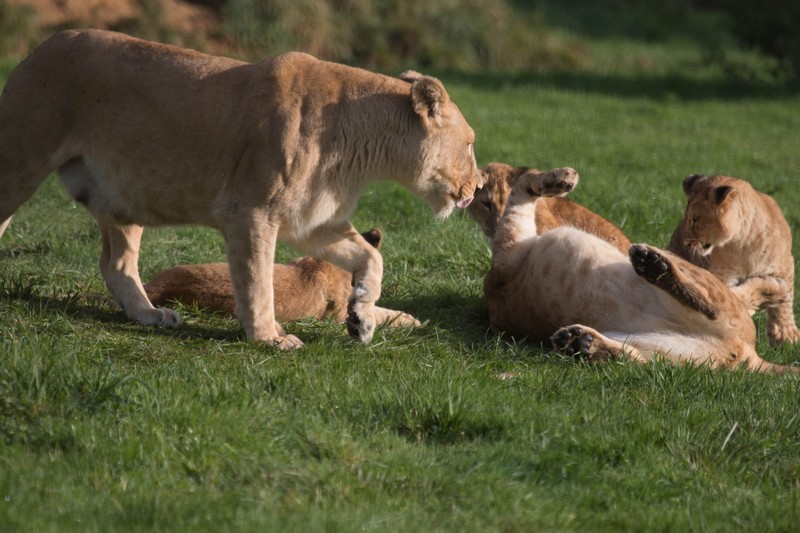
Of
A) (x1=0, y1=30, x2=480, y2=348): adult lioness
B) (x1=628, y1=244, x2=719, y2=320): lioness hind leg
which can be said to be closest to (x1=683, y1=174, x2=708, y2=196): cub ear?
(x1=628, y1=244, x2=719, y2=320): lioness hind leg

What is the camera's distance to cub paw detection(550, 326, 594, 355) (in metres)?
5.90

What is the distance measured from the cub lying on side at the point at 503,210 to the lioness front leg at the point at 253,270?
7.31ft

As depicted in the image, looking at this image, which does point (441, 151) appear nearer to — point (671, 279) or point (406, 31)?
point (671, 279)

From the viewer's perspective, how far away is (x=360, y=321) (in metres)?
5.96

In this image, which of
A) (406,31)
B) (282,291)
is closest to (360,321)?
(282,291)

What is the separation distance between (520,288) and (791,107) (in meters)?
12.5

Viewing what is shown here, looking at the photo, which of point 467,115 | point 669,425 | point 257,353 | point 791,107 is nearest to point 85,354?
point 257,353

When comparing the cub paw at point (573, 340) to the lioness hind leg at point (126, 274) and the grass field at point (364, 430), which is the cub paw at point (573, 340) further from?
the lioness hind leg at point (126, 274)

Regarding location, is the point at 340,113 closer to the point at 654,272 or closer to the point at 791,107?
the point at 654,272

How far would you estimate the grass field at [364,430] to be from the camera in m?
4.00

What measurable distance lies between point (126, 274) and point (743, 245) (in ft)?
13.1

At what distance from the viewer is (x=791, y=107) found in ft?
57.6

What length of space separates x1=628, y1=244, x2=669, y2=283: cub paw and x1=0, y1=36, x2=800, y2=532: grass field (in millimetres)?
652

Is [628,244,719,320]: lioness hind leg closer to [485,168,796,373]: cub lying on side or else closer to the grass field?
[485,168,796,373]: cub lying on side
